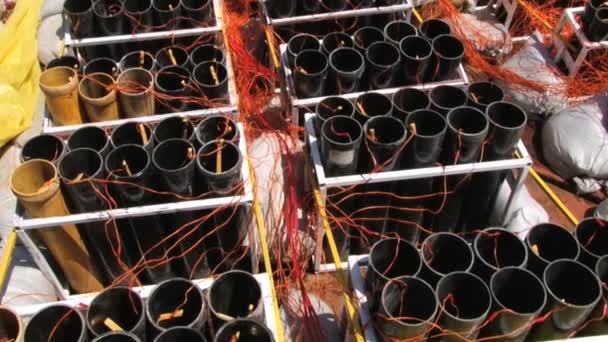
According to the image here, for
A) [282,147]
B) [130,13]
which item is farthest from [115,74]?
[282,147]

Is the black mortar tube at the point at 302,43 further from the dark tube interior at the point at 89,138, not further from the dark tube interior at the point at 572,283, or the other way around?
the dark tube interior at the point at 572,283

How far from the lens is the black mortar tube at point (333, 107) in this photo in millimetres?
4164

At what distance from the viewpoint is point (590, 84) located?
5656 millimetres

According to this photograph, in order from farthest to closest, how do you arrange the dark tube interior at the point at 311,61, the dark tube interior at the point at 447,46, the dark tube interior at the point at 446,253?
the dark tube interior at the point at 447,46 → the dark tube interior at the point at 311,61 → the dark tube interior at the point at 446,253

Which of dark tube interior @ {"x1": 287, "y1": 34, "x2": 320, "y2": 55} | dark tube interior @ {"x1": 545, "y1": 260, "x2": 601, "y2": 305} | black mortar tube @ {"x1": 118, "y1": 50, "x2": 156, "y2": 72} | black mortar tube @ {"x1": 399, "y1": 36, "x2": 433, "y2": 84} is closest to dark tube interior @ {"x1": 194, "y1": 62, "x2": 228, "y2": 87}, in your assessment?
black mortar tube @ {"x1": 118, "y1": 50, "x2": 156, "y2": 72}

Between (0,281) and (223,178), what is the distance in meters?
1.49

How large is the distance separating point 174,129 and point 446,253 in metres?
2.02

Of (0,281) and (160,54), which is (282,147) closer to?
(160,54)

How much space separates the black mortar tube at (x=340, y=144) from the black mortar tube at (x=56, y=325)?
1807mm

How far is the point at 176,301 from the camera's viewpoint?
3.11 metres

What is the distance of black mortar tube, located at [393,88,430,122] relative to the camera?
425cm

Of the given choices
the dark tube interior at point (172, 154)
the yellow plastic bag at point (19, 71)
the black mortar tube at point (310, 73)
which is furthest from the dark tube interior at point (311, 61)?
the yellow plastic bag at point (19, 71)

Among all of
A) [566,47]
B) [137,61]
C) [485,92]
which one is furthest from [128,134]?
[566,47]

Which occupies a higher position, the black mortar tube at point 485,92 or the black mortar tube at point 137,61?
the black mortar tube at point 137,61
